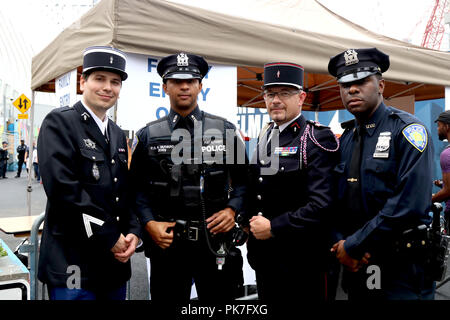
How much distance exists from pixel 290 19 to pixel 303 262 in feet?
9.06

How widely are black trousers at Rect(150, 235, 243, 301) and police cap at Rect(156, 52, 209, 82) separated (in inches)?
38.4

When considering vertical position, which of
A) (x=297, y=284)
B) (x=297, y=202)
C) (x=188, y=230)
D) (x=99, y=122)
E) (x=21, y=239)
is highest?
(x=99, y=122)

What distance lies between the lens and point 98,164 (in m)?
1.75

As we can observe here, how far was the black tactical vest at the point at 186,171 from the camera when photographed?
193 cm

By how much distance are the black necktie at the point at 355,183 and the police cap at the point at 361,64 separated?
31 centimetres

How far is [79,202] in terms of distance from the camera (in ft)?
5.23

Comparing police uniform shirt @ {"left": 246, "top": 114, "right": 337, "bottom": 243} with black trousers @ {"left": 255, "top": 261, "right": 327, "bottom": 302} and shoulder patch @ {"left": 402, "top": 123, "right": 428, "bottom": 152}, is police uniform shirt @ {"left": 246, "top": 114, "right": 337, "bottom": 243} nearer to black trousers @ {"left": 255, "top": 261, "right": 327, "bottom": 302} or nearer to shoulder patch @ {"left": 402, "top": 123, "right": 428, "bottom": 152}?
black trousers @ {"left": 255, "top": 261, "right": 327, "bottom": 302}

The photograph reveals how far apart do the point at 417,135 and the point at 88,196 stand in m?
1.67

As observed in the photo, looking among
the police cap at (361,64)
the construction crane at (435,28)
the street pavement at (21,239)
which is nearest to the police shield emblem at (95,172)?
the police cap at (361,64)

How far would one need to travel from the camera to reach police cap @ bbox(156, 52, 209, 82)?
6.42ft

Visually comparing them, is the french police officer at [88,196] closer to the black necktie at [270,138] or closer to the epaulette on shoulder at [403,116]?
the black necktie at [270,138]

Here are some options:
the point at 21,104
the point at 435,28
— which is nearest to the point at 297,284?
the point at 21,104

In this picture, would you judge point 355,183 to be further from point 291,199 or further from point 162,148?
point 162,148

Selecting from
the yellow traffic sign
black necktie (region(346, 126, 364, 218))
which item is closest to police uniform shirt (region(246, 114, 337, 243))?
black necktie (region(346, 126, 364, 218))
